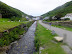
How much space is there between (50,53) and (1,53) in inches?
164

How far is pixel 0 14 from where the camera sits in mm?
22344

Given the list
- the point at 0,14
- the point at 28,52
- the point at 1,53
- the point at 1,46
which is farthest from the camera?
the point at 0,14

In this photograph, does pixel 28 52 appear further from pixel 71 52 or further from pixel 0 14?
pixel 0 14

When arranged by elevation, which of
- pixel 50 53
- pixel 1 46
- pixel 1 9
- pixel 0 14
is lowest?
pixel 1 46

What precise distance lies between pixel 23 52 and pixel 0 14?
2109 centimetres

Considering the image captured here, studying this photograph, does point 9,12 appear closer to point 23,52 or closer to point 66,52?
point 23,52

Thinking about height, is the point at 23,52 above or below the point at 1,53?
below

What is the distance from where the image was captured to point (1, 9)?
77.4 feet

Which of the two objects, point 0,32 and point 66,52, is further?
point 0,32

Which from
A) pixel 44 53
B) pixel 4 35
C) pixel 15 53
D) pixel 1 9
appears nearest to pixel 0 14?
pixel 1 9

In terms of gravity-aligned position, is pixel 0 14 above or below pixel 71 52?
above

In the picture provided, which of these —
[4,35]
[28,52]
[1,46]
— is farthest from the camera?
[4,35]

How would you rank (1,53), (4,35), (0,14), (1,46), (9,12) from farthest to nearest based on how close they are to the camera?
(9,12), (0,14), (4,35), (1,46), (1,53)

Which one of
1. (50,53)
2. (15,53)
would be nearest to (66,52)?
(50,53)
